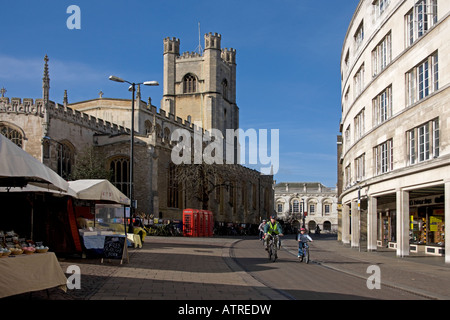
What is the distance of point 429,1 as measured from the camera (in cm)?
1986

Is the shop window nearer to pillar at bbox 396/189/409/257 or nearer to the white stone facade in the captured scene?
pillar at bbox 396/189/409/257

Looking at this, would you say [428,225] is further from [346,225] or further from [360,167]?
[346,225]

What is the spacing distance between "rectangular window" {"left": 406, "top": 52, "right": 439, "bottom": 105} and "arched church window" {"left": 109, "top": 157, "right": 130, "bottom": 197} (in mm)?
30771

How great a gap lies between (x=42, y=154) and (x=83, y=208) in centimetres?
2297

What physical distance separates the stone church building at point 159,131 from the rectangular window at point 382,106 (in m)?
22.6

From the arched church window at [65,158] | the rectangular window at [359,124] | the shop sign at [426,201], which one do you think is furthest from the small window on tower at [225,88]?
the shop sign at [426,201]

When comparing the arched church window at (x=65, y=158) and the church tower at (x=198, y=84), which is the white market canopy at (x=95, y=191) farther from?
the church tower at (x=198, y=84)

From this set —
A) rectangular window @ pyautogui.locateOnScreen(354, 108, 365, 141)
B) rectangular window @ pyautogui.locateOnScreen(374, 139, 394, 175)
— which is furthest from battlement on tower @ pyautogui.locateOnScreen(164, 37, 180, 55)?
rectangular window @ pyautogui.locateOnScreen(374, 139, 394, 175)

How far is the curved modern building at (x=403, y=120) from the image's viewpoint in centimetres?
1867

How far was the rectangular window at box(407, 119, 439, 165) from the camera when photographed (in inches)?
754

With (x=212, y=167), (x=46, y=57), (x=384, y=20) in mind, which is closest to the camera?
(x=384, y=20)

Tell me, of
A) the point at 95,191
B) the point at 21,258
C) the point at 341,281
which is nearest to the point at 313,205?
the point at 95,191
